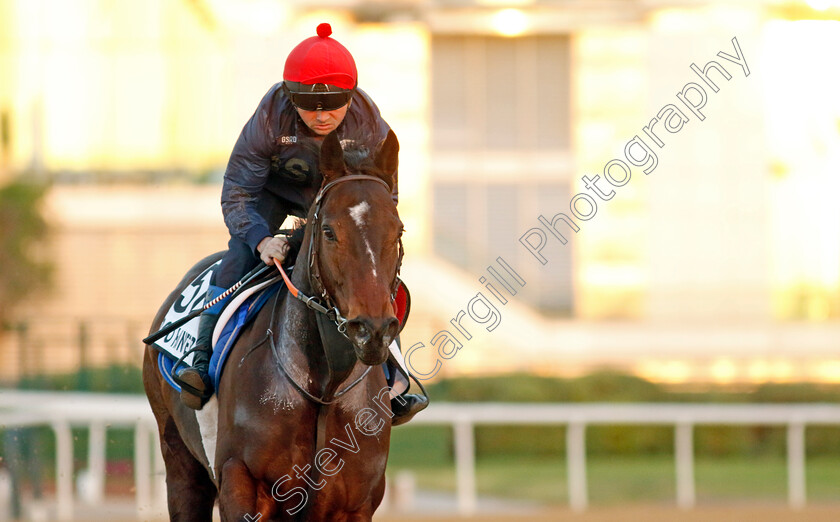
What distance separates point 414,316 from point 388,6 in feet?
15.8

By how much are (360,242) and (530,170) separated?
54.4 ft

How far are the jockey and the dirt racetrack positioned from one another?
4.31 metres

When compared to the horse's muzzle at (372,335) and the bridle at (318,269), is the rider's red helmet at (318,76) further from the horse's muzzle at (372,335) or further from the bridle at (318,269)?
the horse's muzzle at (372,335)

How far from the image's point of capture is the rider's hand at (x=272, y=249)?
10.8 ft

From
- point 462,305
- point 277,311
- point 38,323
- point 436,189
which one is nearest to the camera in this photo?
point 277,311

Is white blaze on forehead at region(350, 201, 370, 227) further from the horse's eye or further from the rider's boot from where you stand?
the rider's boot

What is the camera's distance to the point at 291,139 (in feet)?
11.3

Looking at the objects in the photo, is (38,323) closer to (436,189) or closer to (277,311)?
(436,189)

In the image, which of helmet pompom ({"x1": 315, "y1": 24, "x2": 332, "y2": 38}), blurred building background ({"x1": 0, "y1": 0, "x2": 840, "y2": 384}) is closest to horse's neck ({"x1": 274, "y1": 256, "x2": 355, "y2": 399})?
helmet pompom ({"x1": 315, "y1": 24, "x2": 332, "y2": 38})

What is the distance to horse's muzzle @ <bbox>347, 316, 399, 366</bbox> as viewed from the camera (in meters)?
2.68

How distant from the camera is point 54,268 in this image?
54.5ft

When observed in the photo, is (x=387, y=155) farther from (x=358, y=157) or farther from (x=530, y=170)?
A: (x=530, y=170)

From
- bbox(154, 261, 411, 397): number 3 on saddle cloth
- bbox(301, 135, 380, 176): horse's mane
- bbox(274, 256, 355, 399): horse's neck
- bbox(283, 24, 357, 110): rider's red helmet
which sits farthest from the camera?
bbox(154, 261, 411, 397): number 3 on saddle cloth

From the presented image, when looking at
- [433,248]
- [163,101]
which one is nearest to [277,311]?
[433,248]
